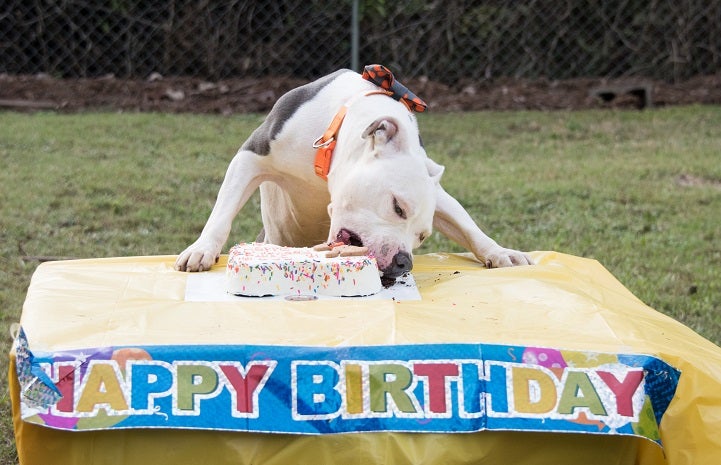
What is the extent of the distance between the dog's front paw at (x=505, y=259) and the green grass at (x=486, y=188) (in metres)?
0.94

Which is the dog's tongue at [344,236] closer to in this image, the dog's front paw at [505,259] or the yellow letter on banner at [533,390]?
the dog's front paw at [505,259]

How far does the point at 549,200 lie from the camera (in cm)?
634

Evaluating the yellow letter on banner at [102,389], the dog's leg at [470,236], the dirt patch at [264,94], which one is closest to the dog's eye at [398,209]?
the dog's leg at [470,236]

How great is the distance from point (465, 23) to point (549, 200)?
4021 mm

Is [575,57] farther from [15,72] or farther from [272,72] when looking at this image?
[15,72]

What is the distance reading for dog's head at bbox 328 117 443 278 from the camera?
3.03m

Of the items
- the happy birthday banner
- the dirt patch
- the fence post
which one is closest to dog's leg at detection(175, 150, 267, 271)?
the happy birthday banner

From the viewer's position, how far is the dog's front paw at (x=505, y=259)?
11.7ft

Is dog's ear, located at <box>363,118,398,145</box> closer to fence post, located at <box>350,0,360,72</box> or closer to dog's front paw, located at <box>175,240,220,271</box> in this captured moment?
dog's front paw, located at <box>175,240,220,271</box>

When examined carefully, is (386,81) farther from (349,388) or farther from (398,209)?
(349,388)

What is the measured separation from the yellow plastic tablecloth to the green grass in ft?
2.64

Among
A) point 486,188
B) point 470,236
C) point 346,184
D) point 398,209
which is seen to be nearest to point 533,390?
point 398,209

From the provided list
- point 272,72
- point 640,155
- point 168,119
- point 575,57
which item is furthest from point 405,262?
point 575,57

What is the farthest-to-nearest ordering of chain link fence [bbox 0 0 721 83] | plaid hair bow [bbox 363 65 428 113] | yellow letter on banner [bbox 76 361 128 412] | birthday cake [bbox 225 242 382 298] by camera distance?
chain link fence [bbox 0 0 721 83], plaid hair bow [bbox 363 65 428 113], birthday cake [bbox 225 242 382 298], yellow letter on banner [bbox 76 361 128 412]
